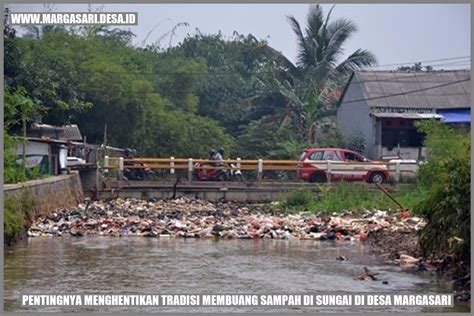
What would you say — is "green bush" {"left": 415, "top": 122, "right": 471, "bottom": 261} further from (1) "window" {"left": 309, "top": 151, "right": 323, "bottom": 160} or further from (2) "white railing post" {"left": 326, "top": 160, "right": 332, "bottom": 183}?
(1) "window" {"left": 309, "top": 151, "right": 323, "bottom": 160}

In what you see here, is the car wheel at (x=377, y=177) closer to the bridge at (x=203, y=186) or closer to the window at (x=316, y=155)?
the bridge at (x=203, y=186)

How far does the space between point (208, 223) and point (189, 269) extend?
6707mm

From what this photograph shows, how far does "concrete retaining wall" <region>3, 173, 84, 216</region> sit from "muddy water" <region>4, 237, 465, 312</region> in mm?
1090

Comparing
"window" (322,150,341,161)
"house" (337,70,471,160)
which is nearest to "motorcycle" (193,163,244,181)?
"window" (322,150,341,161)

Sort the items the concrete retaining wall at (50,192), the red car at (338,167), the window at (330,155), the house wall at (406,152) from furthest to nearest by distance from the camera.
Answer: the house wall at (406,152)
the window at (330,155)
the red car at (338,167)
the concrete retaining wall at (50,192)

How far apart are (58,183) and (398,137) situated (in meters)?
13.6

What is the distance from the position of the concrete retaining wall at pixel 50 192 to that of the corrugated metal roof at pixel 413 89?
1171 cm

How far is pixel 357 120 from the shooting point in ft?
110

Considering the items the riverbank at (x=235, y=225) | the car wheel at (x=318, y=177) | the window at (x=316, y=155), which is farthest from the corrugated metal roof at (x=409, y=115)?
the riverbank at (x=235, y=225)

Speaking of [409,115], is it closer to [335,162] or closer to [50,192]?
[335,162]

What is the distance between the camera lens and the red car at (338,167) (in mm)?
26906

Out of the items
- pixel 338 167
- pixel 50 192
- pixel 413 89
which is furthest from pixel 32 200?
pixel 413 89

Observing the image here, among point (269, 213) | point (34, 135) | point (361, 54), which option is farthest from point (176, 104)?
point (269, 213)

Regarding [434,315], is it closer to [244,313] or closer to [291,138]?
[244,313]
